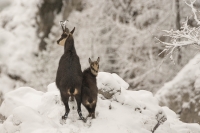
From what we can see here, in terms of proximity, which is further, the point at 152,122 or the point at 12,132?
the point at 152,122

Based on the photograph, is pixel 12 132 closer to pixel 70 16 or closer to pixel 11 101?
pixel 11 101

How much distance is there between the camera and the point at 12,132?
636 centimetres

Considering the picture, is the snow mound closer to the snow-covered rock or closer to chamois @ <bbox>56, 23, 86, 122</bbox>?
chamois @ <bbox>56, 23, 86, 122</bbox>

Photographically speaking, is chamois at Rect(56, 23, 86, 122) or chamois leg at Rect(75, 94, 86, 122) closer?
chamois at Rect(56, 23, 86, 122)

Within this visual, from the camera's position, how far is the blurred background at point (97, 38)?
51.5 feet

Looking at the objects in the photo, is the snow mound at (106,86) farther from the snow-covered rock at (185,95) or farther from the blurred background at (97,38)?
the blurred background at (97,38)

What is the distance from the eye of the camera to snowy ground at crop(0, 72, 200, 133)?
6355 mm

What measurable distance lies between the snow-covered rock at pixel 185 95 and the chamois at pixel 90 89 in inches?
185

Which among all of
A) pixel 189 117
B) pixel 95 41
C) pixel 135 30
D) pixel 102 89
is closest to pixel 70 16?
pixel 95 41

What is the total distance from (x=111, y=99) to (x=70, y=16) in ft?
39.4

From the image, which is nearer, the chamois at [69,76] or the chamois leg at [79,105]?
the chamois at [69,76]

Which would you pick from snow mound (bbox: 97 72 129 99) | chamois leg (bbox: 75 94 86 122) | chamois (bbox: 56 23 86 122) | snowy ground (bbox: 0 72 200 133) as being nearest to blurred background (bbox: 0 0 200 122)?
snowy ground (bbox: 0 72 200 133)

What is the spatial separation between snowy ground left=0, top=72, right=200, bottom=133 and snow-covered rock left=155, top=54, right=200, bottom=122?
4.22ft

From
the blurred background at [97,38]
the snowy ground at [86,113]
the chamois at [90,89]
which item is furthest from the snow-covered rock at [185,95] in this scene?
the chamois at [90,89]
